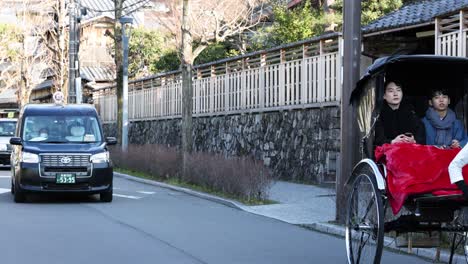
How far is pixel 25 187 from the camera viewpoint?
54.1 ft

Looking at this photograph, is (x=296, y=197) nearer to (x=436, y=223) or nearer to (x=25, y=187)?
(x=25, y=187)

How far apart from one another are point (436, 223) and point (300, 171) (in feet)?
51.2

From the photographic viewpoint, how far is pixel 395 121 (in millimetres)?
8250

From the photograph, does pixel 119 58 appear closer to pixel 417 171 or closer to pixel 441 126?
pixel 441 126

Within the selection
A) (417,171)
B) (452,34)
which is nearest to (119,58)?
(452,34)

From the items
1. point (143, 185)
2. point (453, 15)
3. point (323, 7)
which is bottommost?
point (143, 185)

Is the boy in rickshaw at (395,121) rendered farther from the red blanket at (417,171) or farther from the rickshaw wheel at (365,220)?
the red blanket at (417,171)

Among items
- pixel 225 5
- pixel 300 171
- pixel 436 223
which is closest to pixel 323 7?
pixel 225 5

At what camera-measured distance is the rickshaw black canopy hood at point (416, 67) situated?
323 inches

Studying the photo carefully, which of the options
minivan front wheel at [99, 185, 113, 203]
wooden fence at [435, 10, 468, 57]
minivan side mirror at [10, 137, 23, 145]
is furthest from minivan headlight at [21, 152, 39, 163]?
wooden fence at [435, 10, 468, 57]

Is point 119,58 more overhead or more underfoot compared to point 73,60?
more underfoot

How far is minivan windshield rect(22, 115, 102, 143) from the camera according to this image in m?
17.6

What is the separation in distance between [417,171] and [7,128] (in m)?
27.5

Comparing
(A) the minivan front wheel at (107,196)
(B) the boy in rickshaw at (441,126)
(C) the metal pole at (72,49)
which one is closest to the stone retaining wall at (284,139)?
(A) the minivan front wheel at (107,196)
